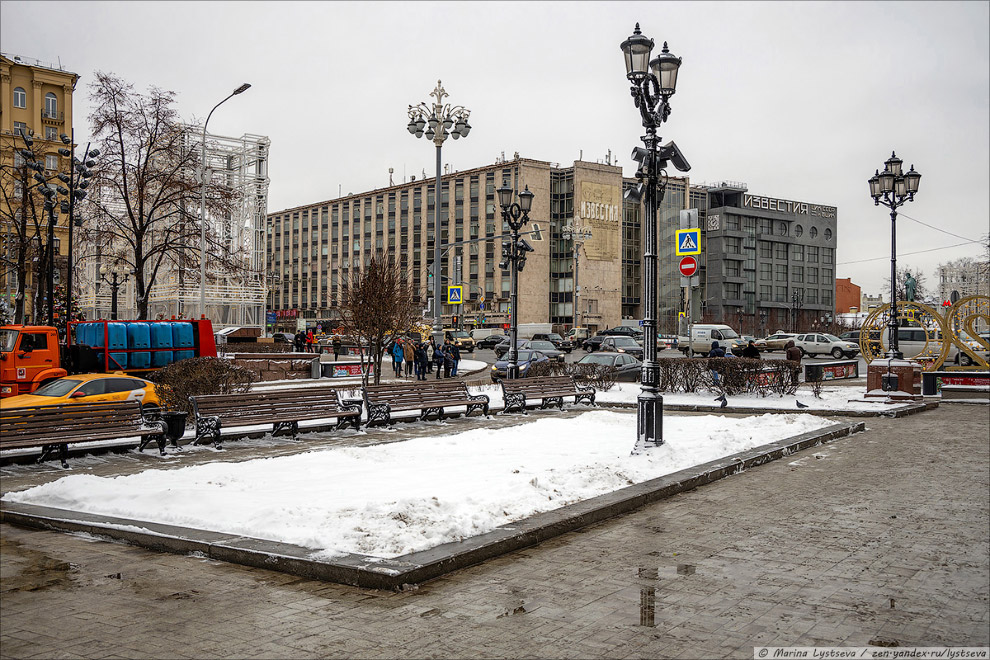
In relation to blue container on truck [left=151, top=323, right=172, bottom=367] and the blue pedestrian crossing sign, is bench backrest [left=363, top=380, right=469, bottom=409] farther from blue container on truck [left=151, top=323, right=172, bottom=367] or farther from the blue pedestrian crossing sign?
blue container on truck [left=151, top=323, right=172, bottom=367]

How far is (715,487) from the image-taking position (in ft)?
34.6

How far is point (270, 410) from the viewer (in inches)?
583

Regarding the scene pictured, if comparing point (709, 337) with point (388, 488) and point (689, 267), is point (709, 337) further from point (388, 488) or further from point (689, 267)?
point (388, 488)

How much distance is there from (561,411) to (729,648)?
15.5 metres

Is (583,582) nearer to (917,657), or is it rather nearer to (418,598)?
(418,598)

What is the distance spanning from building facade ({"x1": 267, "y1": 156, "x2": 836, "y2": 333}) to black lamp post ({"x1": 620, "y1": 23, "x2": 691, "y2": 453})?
3026 inches

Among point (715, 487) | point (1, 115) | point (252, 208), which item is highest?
point (1, 115)

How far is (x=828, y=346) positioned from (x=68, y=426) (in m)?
48.9

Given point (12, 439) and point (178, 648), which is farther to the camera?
point (12, 439)

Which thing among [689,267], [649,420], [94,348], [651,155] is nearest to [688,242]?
[689,267]

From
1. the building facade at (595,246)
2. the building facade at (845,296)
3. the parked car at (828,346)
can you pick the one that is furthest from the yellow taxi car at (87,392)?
the building facade at (845,296)

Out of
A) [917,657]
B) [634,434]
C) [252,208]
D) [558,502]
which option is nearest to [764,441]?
[634,434]

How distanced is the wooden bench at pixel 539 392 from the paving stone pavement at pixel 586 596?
10651 mm

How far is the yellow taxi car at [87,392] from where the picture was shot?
15.1 metres
